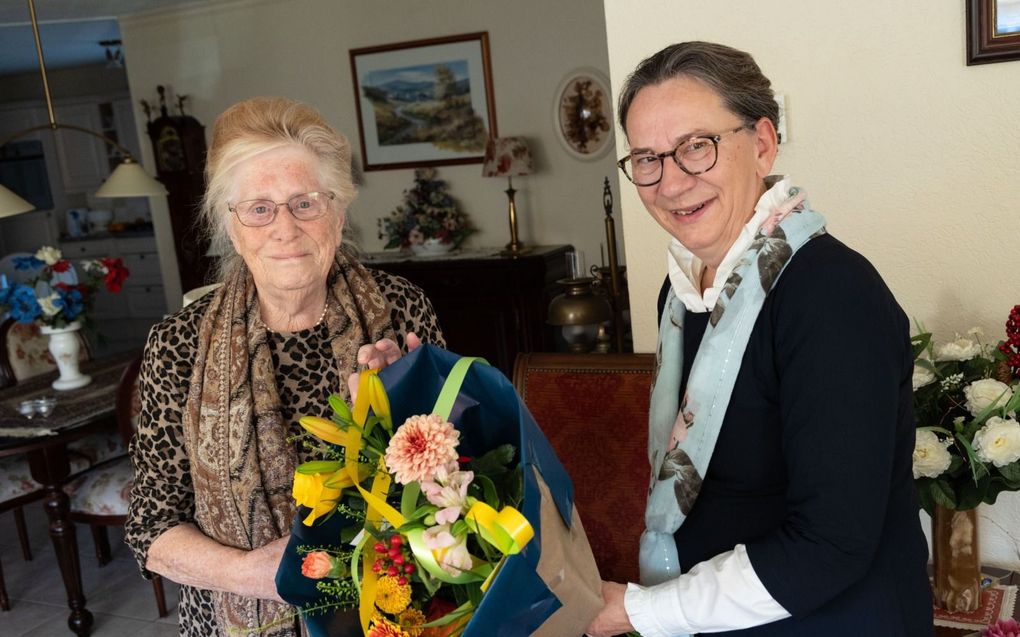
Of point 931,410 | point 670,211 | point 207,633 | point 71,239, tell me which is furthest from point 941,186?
point 71,239

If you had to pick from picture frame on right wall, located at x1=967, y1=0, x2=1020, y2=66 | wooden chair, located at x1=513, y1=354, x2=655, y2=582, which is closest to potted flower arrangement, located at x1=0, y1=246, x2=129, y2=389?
wooden chair, located at x1=513, y1=354, x2=655, y2=582

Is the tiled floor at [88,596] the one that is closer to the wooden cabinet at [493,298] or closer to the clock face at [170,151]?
the wooden cabinet at [493,298]

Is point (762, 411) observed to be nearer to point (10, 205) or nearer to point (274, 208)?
point (274, 208)

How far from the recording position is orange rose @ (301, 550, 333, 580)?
1004mm

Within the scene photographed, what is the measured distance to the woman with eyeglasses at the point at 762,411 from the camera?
39.8 inches

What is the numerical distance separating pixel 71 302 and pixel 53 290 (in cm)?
9

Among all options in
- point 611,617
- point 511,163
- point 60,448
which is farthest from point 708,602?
point 511,163

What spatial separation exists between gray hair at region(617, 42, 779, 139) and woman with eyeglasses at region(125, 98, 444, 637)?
55 centimetres

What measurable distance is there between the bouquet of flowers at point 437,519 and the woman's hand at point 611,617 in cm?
Result: 5

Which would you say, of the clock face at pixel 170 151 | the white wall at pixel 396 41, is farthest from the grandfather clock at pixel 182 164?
the white wall at pixel 396 41

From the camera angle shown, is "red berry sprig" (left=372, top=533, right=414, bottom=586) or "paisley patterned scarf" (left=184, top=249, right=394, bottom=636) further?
"paisley patterned scarf" (left=184, top=249, right=394, bottom=636)

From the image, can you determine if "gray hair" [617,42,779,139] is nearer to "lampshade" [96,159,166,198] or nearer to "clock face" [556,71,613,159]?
"lampshade" [96,159,166,198]

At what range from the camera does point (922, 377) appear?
1710 millimetres

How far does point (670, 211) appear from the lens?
122 cm
